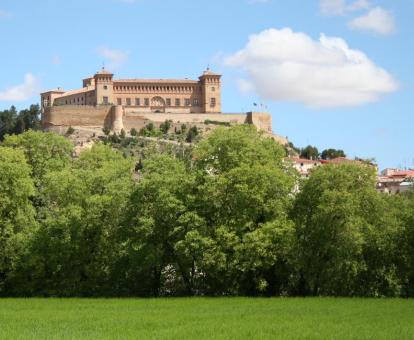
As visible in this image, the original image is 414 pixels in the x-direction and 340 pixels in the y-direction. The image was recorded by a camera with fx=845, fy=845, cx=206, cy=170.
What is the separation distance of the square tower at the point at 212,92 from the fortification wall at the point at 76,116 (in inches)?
820

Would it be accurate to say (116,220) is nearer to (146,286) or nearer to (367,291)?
(146,286)

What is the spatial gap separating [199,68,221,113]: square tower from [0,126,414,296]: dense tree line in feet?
379

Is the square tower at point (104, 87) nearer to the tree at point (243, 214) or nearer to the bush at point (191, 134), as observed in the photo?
the bush at point (191, 134)

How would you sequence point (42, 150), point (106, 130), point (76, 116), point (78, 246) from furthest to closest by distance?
point (76, 116)
point (106, 130)
point (42, 150)
point (78, 246)

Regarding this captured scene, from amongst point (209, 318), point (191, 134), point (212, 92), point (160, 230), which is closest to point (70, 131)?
point (191, 134)

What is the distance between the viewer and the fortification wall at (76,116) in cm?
16275

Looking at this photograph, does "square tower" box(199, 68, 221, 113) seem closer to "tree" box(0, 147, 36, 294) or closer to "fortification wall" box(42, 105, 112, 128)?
"fortification wall" box(42, 105, 112, 128)

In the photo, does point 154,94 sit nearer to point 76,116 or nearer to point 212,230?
point 76,116

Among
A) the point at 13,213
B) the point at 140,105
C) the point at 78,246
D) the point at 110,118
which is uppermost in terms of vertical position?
the point at 140,105

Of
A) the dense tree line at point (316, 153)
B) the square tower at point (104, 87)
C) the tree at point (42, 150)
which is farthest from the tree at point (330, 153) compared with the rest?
the tree at point (42, 150)

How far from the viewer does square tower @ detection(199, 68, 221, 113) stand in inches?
6786

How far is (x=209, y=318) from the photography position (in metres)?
36.0

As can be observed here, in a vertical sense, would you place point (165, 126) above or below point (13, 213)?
above

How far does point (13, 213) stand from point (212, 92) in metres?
120
